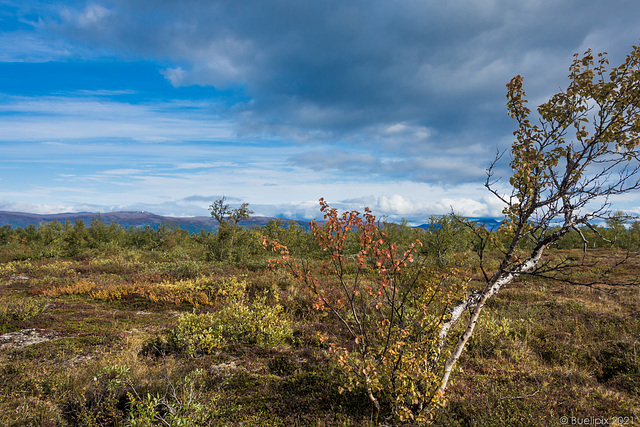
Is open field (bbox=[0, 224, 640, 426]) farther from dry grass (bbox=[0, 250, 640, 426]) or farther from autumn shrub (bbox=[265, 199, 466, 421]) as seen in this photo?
autumn shrub (bbox=[265, 199, 466, 421])

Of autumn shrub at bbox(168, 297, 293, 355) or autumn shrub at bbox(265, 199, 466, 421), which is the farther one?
autumn shrub at bbox(168, 297, 293, 355)

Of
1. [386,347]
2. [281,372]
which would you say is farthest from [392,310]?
[281,372]

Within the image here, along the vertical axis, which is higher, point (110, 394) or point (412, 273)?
point (412, 273)

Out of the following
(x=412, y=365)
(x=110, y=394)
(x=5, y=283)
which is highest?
(x=412, y=365)

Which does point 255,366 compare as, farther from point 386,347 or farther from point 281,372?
point 386,347

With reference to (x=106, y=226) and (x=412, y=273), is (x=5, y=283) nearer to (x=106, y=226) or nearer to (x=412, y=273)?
(x=412, y=273)

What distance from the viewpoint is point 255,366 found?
6.88m

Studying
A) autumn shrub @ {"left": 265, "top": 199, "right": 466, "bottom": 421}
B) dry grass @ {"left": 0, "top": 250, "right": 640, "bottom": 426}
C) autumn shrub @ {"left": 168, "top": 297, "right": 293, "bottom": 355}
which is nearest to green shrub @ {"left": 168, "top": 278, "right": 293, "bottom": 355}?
autumn shrub @ {"left": 168, "top": 297, "right": 293, "bottom": 355}

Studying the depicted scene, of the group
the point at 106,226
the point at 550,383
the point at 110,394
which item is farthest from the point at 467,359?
the point at 106,226

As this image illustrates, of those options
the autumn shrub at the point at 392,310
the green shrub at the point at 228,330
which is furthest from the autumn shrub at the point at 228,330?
the autumn shrub at the point at 392,310

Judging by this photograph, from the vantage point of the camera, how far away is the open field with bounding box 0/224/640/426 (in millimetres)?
4789

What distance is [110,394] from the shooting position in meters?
5.01

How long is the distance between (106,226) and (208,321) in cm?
4404

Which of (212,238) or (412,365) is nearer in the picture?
(412,365)
